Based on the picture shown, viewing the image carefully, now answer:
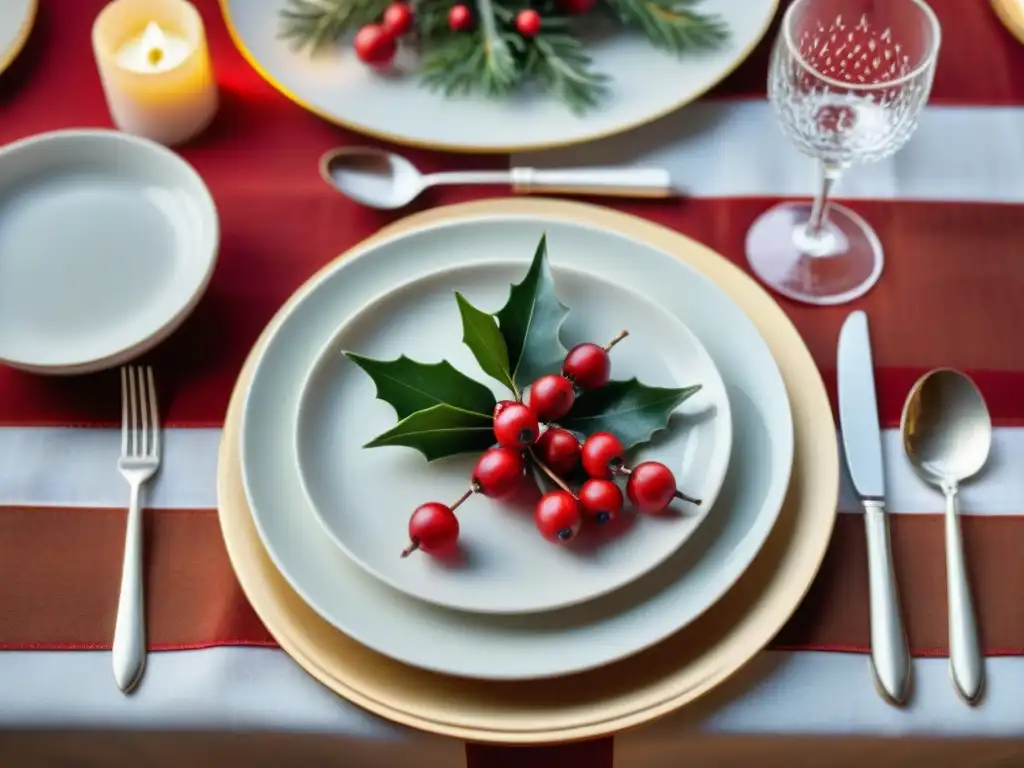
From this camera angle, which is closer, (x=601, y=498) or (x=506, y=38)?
(x=601, y=498)

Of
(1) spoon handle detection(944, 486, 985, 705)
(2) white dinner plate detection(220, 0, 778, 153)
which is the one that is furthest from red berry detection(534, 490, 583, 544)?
(2) white dinner plate detection(220, 0, 778, 153)

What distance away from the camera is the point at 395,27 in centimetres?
81

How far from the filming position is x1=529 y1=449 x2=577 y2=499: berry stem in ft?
1.89

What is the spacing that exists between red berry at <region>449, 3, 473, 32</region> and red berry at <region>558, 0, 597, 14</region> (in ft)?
0.24

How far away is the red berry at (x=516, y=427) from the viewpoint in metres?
0.57

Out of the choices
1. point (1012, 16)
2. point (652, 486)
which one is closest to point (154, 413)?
point (652, 486)

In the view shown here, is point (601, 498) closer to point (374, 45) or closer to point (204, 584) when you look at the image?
point (204, 584)

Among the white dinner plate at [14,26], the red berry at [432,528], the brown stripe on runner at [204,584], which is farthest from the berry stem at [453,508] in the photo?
the white dinner plate at [14,26]

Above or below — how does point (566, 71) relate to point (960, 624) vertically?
above

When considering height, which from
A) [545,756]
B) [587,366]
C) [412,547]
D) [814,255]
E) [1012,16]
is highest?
[1012,16]

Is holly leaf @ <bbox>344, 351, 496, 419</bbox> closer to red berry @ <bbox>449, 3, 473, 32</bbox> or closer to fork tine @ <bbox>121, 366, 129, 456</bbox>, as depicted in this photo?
fork tine @ <bbox>121, 366, 129, 456</bbox>

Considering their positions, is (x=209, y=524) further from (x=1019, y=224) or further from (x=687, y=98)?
(x=1019, y=224)

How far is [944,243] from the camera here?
756mm

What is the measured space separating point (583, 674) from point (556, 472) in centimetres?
11
